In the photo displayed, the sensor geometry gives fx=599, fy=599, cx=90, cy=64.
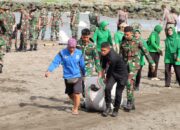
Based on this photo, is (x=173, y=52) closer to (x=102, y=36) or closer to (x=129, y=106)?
(x=102, y=36)

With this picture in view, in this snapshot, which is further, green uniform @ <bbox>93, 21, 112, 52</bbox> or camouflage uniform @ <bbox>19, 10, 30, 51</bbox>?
camouflage uniform @ <bbox>19, 10, 30, 51</bbox>

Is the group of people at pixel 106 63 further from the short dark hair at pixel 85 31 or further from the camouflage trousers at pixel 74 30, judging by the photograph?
the camouflage trousers at pixel 74 30

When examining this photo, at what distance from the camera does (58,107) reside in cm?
1267

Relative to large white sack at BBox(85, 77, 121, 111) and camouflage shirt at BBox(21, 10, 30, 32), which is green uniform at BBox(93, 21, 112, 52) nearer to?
large white sack at BBox(85, 77, 121, 111)

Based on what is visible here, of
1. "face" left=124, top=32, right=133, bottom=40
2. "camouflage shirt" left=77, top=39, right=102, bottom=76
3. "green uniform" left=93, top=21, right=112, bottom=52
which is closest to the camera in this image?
"face" left=124, top=32, right=133, bottom=40

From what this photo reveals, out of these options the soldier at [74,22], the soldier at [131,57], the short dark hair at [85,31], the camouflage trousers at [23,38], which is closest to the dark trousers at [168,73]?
the soldier at [131,57]

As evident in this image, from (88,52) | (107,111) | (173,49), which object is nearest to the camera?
(107,111)

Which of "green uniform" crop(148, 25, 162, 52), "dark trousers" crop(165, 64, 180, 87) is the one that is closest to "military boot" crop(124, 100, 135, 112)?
"dark trousers" crop(165, 64, 180, 87)

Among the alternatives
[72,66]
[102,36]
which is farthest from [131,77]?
[102,36]

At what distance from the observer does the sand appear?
1113cm

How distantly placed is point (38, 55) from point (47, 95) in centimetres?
779

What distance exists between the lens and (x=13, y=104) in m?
12.9

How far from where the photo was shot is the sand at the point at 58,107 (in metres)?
11.1

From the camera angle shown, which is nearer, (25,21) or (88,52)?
(88,52)
